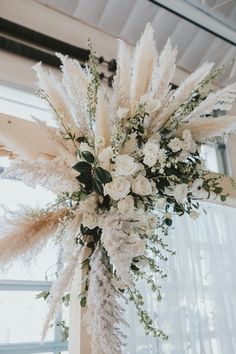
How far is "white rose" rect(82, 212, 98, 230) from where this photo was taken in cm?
90

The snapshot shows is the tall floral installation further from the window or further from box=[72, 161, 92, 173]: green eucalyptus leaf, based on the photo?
the window

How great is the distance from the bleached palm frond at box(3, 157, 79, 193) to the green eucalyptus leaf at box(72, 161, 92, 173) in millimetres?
21

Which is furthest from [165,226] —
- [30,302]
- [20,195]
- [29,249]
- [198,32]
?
[198,32]

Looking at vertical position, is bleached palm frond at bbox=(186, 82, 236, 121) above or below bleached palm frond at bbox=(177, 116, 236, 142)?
above

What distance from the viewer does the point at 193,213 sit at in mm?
1080

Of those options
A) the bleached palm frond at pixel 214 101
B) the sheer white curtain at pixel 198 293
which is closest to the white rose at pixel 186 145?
the bleached palm frond at pixel 214 101

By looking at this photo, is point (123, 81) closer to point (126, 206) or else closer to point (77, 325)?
point (126, 206)

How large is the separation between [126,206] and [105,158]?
0.16 meters

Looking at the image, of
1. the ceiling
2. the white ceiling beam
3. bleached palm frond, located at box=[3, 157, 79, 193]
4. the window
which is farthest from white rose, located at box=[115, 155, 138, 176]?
the ceiling

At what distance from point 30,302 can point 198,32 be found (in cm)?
287

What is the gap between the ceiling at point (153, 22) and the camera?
8.75ft

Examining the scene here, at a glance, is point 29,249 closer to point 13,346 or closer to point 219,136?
point 219,136

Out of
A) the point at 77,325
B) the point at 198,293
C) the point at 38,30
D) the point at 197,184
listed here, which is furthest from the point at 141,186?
the point at 38,30

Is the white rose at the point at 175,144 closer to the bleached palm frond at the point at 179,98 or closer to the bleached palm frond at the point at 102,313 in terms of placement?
the bleached palm frond at the point at 179,98
